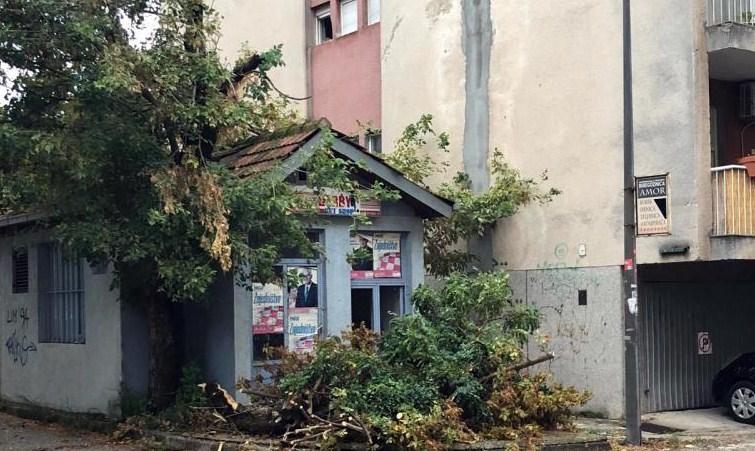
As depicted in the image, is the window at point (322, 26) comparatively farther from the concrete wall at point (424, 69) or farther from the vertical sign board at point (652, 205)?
the vertical sign board at point (652, 205)

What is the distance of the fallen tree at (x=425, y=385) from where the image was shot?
37.1 ft

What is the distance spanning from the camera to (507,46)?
1788 centimetres

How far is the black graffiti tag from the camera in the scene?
17.4 metres

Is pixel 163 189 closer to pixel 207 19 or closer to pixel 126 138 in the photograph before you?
pixel 126 138

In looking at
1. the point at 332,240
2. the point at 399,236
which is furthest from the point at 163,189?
the point at 399,236

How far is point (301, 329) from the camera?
1458 cm

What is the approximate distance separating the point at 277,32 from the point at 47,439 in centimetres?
1284

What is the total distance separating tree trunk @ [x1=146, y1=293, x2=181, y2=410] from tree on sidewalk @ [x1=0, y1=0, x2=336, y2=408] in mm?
1234

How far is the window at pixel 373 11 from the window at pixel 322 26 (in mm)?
1821

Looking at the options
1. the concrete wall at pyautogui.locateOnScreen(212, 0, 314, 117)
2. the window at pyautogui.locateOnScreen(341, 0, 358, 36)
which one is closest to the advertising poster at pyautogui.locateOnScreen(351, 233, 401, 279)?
the concrete wall at pyautogui.locateOnScreen(212, 0, 314, 117)

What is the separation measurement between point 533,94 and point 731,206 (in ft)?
14.2

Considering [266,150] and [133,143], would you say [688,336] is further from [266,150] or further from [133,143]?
[133,143]

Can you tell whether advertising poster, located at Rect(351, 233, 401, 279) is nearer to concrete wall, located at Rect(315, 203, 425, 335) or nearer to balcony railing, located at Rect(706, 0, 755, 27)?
concrete wall, located at Rect(315, 203, 425, 335)

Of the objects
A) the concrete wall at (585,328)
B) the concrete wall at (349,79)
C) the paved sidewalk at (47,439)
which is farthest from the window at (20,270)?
the concrete wall at (585,328)
